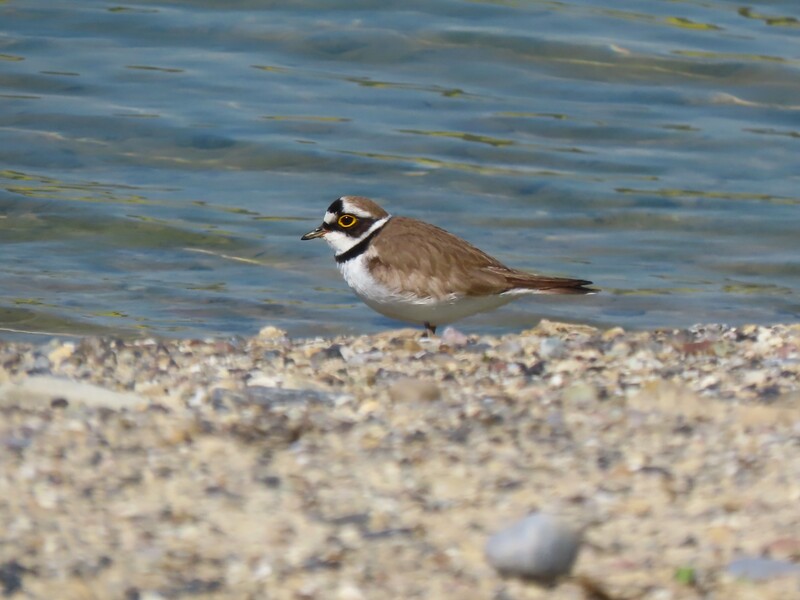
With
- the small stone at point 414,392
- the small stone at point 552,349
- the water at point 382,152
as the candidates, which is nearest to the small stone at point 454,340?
the small stone at point 552,349

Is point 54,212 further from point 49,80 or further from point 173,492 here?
point 173,492

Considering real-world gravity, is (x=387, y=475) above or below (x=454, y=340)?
above

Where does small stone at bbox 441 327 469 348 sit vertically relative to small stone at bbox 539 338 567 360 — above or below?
below

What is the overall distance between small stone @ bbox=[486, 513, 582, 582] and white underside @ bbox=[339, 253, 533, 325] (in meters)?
3.52

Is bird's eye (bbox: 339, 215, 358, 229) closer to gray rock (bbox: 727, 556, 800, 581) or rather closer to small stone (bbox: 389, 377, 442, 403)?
small stone (bbox: 389, 377, 442, 403)

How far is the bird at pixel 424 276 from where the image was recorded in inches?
286

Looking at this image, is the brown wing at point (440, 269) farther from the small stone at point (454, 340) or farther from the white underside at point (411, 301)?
the small stone at point (454, 340)

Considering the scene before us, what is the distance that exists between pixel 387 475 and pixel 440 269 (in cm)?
290

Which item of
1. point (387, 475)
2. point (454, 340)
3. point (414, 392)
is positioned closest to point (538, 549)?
point (387, 475)

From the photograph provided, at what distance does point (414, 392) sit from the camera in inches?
213

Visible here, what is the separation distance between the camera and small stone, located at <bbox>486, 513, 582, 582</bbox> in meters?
3.75

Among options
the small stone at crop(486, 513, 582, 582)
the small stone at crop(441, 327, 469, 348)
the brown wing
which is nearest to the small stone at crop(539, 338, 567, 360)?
the small stone at crop(441, 327, 469, 348)

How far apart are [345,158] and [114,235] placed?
228 centimetres

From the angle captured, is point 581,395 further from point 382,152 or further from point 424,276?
point 382,152
